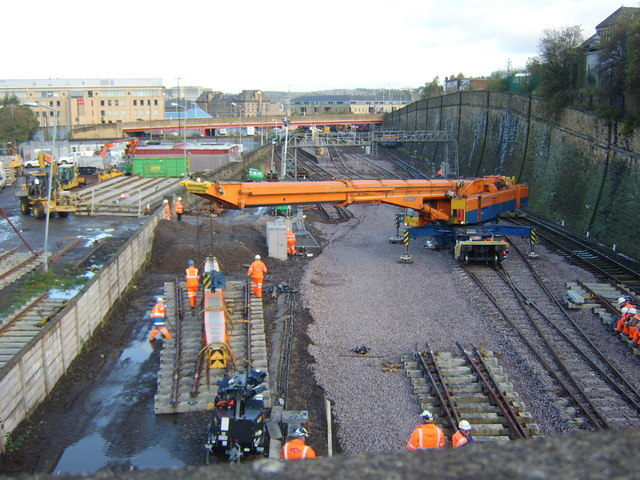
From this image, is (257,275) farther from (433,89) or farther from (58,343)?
(433,89)

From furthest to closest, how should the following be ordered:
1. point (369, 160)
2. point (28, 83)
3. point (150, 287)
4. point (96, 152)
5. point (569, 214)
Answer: point (28, 83) → point (369, 160) → point (96, 152) → point (569, 214) → point (150, 287)

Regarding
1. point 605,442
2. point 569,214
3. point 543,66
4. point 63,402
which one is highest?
point 543,66

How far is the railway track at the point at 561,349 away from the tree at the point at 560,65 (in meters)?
14.2

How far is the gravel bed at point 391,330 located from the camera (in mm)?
10188

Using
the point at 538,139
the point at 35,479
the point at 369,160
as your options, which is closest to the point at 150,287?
the point at 35,479

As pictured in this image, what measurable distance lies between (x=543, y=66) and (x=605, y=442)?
33004 mm

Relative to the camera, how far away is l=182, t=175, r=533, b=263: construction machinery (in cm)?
1762

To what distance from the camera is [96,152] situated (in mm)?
48500

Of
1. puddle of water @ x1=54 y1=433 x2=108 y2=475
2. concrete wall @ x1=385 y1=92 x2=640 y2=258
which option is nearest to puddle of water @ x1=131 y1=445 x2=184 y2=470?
puddle of water @ x1=54 y1=433 x2=108 y2=475

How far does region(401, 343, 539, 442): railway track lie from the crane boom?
7.01 meters

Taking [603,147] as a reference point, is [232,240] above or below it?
below

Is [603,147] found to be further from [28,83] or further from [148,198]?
[28,83]

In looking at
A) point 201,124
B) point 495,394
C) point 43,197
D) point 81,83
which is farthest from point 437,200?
point 81,83

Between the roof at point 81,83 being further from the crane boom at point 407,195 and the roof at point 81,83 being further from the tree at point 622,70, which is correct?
the crane boom at point 407,195
